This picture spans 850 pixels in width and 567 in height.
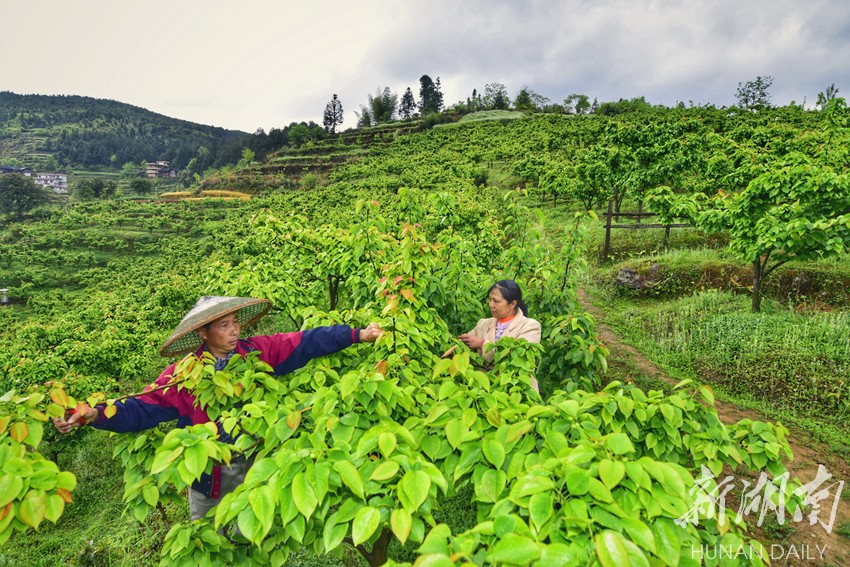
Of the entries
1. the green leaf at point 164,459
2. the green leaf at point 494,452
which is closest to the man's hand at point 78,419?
the green leaf at point 164,459

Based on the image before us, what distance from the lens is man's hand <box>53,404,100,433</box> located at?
2267mm

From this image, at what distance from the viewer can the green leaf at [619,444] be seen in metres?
1.45

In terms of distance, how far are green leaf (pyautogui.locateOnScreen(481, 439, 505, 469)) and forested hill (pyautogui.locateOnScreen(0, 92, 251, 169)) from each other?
412 ft

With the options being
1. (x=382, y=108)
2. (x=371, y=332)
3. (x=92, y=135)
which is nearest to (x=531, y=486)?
(x=371, y=332)

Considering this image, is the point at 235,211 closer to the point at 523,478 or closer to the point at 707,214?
the point at 707,214

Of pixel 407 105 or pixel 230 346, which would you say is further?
pixel 407 105

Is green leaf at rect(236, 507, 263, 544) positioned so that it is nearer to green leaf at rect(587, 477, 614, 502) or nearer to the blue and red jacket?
green leaf at rect(587, 477, 614, 502)

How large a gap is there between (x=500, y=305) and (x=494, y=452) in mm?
2434

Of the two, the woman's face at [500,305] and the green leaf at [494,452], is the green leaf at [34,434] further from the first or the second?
the woman's face at [500,305]

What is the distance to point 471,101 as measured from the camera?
4166 inches

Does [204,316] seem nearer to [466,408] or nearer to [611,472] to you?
[466,408]

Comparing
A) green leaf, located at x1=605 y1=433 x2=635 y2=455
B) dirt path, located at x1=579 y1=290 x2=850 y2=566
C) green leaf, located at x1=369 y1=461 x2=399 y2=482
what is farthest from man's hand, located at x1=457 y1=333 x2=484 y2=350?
dirt path, located at x1=579 y1=290 x2=850 y2=566

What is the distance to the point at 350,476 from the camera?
145 cm

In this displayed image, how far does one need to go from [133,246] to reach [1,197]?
47.9 m
